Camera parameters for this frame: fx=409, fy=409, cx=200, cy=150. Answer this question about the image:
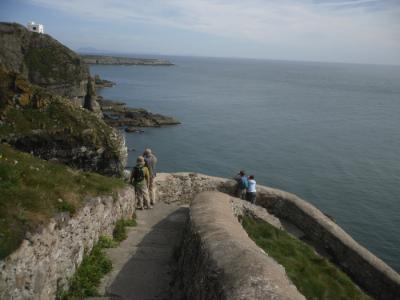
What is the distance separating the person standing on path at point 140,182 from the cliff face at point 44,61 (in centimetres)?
6345

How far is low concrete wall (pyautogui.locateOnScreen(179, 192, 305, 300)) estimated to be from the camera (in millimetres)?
5969

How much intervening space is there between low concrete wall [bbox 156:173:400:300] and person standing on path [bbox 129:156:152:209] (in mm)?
2352

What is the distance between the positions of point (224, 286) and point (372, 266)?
10.8 metres

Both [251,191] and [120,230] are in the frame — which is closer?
[120,230]

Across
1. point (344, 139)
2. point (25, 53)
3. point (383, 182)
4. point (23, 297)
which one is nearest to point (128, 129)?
point (25, 53)

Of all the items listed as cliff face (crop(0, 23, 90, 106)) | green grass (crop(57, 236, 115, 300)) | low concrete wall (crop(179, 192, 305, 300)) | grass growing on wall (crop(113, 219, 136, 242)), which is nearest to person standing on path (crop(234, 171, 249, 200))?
grass growing on wall (crop(113, 219, 136, 242))

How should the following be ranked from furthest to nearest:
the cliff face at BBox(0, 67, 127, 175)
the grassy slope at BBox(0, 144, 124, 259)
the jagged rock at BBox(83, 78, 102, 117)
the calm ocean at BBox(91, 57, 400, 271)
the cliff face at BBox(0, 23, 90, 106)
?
the jagged rock at BBox(83, 78, 102, 117), the cliff face at BBox(0, 23, 90, 106), the calm ocean at BBox(91, 57, 400, 271), the cliff face at BBox(0, 67, 127, 175), the grassy slope at BBox(0, 144, 124, 259)

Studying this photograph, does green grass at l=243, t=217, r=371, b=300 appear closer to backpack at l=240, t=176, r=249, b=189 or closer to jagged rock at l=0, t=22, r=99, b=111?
backpack at l=240, t=176, r=249, b=189

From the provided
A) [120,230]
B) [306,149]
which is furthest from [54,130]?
[306,149]

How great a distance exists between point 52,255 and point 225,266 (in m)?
3.06

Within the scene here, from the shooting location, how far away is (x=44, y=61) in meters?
76.7

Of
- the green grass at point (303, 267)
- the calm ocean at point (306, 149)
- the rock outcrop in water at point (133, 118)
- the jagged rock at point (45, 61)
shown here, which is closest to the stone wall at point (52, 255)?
the green grass at point (303, 267)

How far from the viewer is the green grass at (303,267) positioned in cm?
1094

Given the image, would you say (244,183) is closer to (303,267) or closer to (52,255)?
(303,267)
